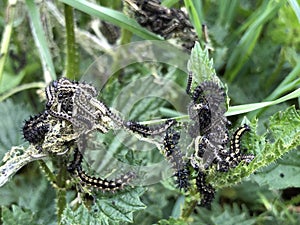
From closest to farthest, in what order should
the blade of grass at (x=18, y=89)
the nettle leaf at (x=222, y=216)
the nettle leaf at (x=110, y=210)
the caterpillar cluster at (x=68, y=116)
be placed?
1. the caterpillar cluster at (x=68, y=116)
2. the nettle leaf at (x=110, y=210)
3. the nettle leaf at (x=222, y=216)
4. the blade of grass at (x=18, y=89)

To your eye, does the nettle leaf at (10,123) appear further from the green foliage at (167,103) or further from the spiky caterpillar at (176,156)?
the spiky caterpillar at (176,156)

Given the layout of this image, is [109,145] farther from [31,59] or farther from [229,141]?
[31,59]

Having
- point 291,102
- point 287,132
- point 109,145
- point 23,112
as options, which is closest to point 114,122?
point 109,145

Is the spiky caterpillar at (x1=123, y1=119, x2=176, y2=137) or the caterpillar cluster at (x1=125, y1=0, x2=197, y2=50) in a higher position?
the caterpillar cluster at (x1=125, y1=0, x2=197, y2=50)

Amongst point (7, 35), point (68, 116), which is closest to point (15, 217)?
point (68, 116)

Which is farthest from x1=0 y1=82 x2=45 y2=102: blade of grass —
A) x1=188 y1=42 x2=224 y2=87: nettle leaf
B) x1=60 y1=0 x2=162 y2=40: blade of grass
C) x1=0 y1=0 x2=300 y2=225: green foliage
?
x1=188 y1=42 x2=224 y2=87: nettle leaf

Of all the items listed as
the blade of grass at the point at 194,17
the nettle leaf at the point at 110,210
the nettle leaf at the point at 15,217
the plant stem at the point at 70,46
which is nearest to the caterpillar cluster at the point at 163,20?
the blade of grass at the point at 194,17

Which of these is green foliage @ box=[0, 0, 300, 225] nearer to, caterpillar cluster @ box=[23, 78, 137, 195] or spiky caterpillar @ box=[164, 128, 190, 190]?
spiky caterpillar @ box=[164, 128, 190, 190]
